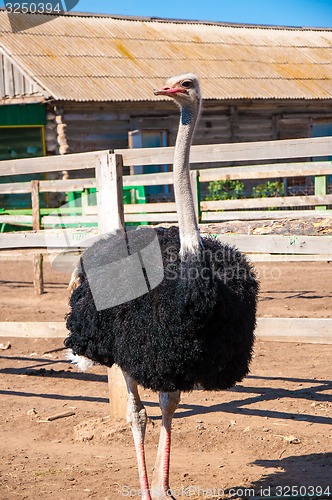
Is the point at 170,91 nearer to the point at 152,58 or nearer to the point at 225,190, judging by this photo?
the point at 225,190

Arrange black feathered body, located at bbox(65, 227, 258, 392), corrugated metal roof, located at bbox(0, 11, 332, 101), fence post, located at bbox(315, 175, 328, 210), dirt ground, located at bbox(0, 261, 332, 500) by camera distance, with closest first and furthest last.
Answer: black feathered body, located at bbox(65, 227, 258, 392) < dirt ground, located at bbox(0, 261, 332, 500) < fence post, located at bbox(315, 175, 328, 210) < corrugated metal roof, located at bbox(0, 11, 332, 101)

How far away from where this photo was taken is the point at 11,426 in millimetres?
5633

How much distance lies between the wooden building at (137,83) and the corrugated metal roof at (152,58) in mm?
28

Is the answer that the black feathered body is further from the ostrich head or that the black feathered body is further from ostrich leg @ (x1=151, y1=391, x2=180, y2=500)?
the ostrich head

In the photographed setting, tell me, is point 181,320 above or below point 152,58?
below

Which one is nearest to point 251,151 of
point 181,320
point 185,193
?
point 185,193

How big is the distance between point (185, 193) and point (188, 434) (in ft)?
6.23

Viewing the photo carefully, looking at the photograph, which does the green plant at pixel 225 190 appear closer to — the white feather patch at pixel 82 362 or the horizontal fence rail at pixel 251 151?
the horizontal fence rail at pixel 251 151

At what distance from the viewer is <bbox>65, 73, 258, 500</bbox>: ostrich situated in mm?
3836

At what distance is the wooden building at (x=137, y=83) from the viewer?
1812 cm

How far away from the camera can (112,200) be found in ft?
17.3

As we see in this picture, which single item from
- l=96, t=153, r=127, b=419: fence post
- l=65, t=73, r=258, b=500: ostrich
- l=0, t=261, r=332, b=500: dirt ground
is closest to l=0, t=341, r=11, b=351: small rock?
l=0, t=261, r=332, b=500: dirt ground

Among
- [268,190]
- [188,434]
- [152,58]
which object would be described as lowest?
[188,434]

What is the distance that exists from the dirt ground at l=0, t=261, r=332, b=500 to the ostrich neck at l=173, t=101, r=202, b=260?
129 cm
